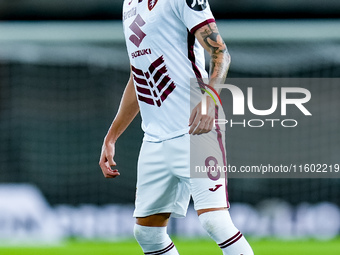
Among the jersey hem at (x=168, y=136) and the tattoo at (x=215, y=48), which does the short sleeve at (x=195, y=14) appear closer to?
the tattoo at (x=215, y=48)

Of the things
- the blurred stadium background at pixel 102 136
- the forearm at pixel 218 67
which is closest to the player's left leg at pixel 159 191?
the forearm at pixel 218 67

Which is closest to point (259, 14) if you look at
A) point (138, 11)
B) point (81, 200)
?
point (81, 200)

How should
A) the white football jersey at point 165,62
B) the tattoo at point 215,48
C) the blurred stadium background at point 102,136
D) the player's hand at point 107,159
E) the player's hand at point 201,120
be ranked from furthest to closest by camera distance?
the blurred stadium background at point 102,136 < the player's hand at point 107,159 < the white football jersey at point 165,62 < the tattoo at point 215,48 < the player's hand at point 201,120

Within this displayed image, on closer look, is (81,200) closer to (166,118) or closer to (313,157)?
(313,157)

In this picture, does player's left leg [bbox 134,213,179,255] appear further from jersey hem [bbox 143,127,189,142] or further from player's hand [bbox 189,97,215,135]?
player's hand [bbox 189,97,215,135]

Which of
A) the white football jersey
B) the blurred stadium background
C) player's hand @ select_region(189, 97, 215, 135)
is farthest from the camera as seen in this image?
the blurred stadium background

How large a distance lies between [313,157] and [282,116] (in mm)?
647

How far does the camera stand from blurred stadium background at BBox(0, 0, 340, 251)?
24.8 ft

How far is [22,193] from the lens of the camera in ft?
25.1

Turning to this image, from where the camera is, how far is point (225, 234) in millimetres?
2736

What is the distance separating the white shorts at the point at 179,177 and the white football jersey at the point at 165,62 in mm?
68

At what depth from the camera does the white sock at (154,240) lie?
313 centimetres

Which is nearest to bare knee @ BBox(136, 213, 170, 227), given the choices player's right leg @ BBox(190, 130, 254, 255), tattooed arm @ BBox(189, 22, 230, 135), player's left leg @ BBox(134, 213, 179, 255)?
player's left leg @ BBox(134, 213, 179, 255)

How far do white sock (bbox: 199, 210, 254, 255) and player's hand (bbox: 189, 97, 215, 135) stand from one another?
0.37m
